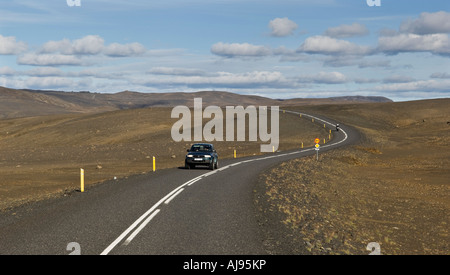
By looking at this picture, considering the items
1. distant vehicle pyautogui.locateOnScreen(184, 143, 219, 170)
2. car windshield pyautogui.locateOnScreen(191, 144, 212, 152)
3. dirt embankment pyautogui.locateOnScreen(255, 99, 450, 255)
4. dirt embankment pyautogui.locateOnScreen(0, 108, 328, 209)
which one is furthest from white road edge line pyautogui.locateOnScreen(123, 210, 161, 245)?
car windshield pyautogui.locateOnScreen(191, 144, 212, 152)

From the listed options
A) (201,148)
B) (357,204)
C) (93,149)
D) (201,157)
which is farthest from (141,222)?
(93,149)

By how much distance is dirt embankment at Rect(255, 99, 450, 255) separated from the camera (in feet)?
43.5

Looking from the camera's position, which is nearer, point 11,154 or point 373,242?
point 373,242

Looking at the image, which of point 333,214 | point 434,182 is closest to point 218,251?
point 333,214

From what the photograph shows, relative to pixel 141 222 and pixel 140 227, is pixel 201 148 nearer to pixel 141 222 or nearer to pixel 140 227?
pixel 141 222

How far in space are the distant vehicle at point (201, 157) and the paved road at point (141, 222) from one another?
882 centimetres

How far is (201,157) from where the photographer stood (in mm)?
32219

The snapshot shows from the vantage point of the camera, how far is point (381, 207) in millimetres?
21031

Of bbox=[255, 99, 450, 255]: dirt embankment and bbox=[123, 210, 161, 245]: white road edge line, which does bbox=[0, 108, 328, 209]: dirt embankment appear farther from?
bbox=[255, 99, 450, 255]: dirt embankment

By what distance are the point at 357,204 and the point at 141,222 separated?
1073 centimetres

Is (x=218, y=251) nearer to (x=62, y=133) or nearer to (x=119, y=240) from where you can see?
(x=119, y=240)

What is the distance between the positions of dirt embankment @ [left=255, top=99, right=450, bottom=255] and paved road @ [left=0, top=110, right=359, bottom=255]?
892 millimetres

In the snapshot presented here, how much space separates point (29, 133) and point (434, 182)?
7702cm

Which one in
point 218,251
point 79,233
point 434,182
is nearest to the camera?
point 218,251
